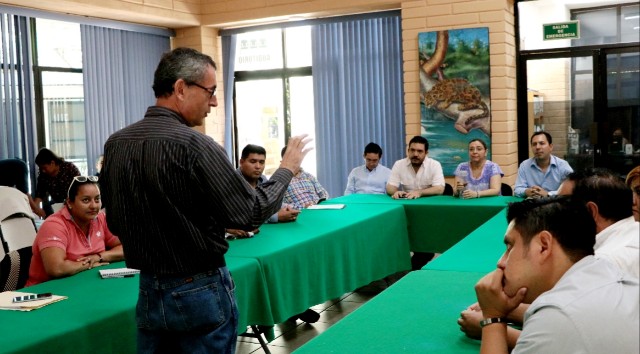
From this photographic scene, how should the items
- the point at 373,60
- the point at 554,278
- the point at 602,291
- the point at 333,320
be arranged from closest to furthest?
1. the point at 602,291
2. the point at 554,278
3. the point at 333,320
4. the point at 373,60

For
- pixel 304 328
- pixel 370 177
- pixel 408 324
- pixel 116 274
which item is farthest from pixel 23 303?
pixel 370 177

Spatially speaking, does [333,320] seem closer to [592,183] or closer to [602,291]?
[592,183]

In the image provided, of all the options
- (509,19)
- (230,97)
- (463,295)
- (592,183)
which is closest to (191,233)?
(463,295)

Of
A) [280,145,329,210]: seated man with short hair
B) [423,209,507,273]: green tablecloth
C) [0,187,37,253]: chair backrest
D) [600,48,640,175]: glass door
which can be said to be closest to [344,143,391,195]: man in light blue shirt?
[280,145,329,210]: seated man with short hair

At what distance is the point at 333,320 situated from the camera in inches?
173

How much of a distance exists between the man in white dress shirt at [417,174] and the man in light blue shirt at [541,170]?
2.34ft

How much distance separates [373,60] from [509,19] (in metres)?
1.47

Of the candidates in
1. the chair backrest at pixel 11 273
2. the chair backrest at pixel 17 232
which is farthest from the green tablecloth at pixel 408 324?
the chair backrest at pixel 17 232

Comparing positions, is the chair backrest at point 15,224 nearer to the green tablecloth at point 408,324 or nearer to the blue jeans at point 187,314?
the blue jeans at point 187,314

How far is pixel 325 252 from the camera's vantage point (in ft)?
12.8

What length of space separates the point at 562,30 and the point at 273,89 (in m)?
3.20

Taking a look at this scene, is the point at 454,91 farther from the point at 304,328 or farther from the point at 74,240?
the point at 74,240

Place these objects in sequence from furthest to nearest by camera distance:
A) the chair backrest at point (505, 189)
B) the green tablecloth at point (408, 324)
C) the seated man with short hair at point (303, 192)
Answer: the chair backrest at point (505, 189) → the seated man with short hair at point (303, 192) → the green tablecloth at point (408, 324)

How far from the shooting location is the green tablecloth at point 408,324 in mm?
1815
